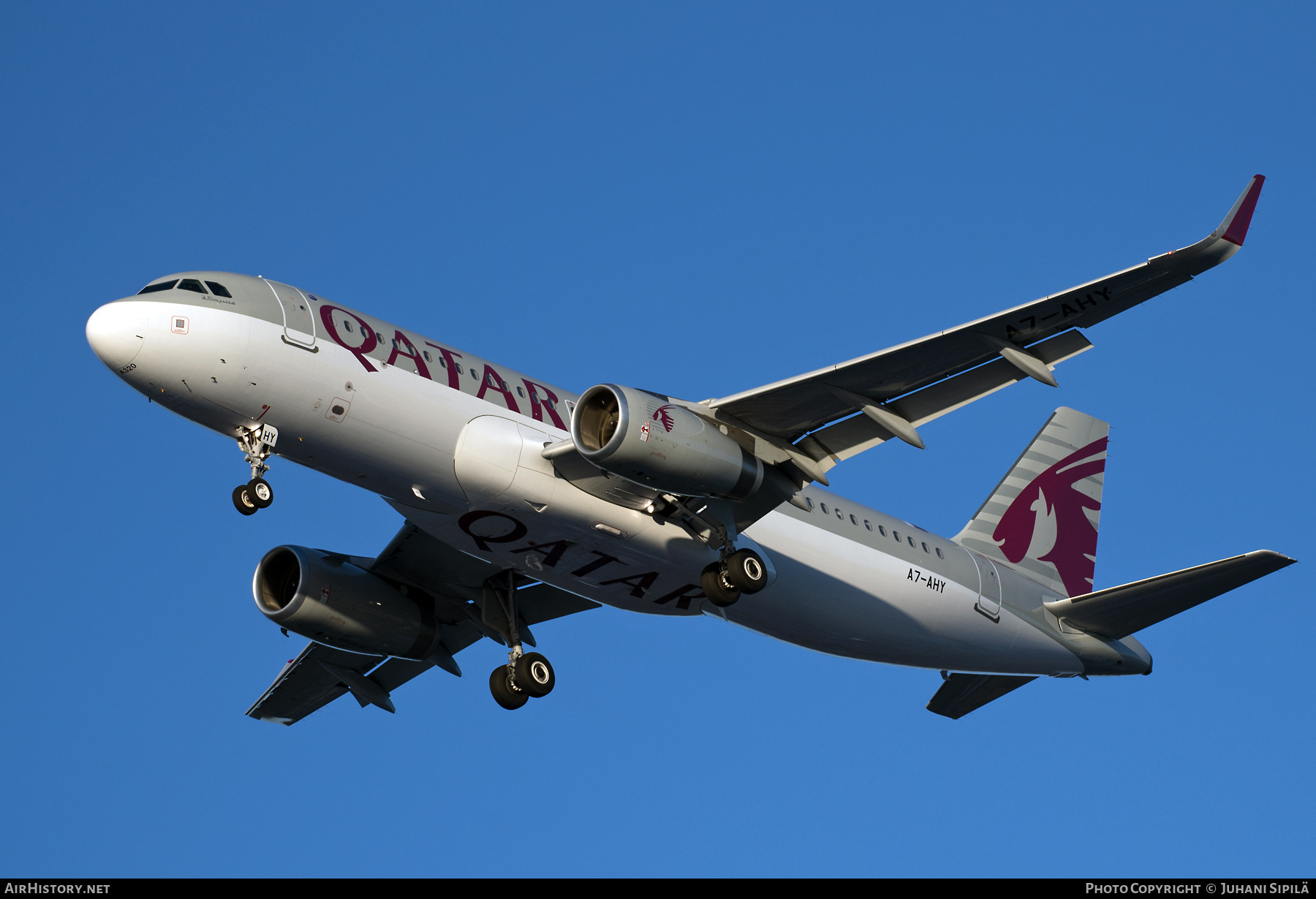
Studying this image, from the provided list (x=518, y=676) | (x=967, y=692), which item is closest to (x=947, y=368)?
(x=518, y=676)

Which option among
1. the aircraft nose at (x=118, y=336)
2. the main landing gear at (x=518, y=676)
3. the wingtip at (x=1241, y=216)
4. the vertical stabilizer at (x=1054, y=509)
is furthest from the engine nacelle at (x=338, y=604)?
the wingtip at (x=1241, y=216)

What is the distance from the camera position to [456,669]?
31.1 m

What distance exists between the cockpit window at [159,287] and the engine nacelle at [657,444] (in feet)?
22.1

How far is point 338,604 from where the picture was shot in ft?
95.3

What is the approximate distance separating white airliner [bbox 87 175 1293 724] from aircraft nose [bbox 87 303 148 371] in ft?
0.12

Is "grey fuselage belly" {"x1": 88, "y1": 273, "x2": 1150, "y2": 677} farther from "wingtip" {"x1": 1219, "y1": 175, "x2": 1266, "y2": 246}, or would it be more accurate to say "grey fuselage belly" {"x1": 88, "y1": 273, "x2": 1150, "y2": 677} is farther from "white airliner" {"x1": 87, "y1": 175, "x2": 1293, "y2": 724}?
"wingtip" {"x1": 1219, "y1": 175, "x2": 1266, "y2": 246}

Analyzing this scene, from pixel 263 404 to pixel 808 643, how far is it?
38.9 feet

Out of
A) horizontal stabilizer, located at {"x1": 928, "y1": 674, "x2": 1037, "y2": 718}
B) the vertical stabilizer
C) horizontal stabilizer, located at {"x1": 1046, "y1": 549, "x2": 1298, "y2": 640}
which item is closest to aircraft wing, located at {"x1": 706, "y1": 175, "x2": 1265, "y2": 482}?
horizontal stabilizer, located at {"x1": 1046, "y1": 549, "x2": 1298, "y2": 640}

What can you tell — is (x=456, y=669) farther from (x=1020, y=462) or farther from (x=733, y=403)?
(x=1020, y=462)

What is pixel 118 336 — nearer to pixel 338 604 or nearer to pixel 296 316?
pixel 296 316

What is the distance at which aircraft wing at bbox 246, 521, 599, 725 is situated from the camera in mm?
29328

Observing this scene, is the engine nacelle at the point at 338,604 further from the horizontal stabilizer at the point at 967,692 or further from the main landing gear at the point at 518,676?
the horizontal stabilizer at the point at 967,692

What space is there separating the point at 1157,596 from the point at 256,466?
17.7 m

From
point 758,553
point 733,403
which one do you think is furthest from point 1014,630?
point 733,403
